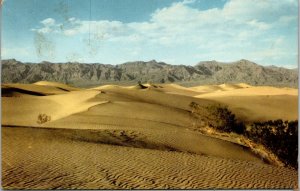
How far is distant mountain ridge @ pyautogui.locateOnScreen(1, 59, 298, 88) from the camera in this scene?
4309 inches

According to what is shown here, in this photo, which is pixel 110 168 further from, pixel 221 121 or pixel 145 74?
pixel 145 74

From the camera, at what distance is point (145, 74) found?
530ft

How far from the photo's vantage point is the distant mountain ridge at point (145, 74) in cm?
10944

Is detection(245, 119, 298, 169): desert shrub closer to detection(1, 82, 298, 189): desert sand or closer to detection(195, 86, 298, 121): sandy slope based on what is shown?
detection(1, 82, 298, 189): desert sand

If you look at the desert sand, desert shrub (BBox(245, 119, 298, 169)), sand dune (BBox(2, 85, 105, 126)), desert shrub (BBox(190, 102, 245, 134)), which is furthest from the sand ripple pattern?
sand dune (BBox(2, 85, 105, 126))

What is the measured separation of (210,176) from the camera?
1425 centimetres

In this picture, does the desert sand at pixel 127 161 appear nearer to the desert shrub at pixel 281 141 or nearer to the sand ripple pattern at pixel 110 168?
the sand ripple pattern at pixel 110 168

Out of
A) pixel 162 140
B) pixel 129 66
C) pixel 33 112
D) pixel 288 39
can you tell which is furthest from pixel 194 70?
pixel 162 140

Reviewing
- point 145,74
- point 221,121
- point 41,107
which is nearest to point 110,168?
point 221,121

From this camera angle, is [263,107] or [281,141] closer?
[281,141]

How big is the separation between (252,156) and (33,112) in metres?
20.0

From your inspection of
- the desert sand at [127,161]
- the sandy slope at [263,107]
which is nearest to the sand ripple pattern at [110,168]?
the desert sand at [127,161]

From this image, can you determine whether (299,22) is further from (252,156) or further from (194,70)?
(194,70)

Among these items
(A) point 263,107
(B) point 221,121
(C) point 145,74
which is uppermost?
(C) point 145,74
